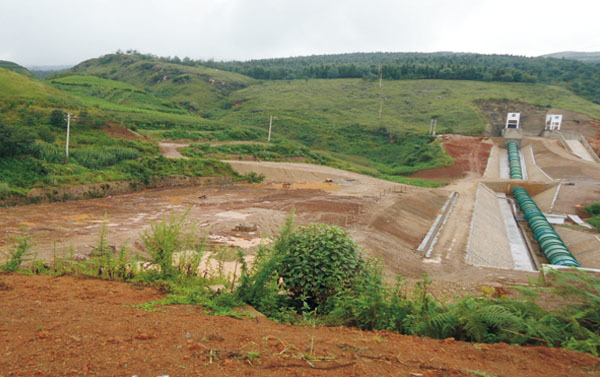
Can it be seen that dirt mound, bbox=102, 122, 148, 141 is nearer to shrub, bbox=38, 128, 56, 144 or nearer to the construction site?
the construction site

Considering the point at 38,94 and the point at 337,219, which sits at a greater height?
the point at 38,94

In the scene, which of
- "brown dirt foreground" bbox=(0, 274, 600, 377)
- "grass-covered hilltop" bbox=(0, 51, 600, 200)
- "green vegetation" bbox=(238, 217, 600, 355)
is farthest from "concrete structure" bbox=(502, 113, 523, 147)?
"brown dirt foreground" bbox=(0, 274, 600, 377)

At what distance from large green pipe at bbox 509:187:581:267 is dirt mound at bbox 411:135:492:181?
346 inches

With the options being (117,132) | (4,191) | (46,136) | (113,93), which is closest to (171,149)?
(117,132)

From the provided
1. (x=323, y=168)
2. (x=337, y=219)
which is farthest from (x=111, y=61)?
(x=337, y=219)

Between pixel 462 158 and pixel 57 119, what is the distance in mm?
42292

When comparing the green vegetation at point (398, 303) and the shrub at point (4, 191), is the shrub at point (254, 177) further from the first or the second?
the green vegetation at point (398, 303)

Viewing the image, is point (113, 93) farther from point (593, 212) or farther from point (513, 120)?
point (593, 212)

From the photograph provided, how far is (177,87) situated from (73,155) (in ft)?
229

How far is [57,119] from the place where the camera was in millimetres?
30141

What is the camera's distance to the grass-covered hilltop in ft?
87.1

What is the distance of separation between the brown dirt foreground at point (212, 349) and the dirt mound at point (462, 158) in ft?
132

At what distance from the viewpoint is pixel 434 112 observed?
7006 centimetres

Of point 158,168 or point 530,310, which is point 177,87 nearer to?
point 158,168
